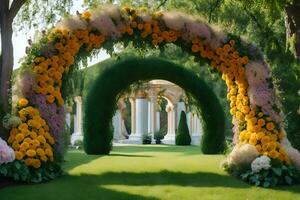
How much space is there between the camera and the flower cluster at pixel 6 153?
9.73m

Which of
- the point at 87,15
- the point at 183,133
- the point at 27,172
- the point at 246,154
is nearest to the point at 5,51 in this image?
the point at 87,15

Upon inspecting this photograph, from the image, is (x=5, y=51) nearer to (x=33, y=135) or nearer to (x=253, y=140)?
(x=33, y=135)

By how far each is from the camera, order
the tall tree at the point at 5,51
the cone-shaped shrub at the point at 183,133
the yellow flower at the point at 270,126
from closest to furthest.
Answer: the yellow flower at the point at 270,126
the tall tree at the point at 5,51
the cone-shaped shrub at the point at 183,133

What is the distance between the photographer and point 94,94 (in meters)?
17.4

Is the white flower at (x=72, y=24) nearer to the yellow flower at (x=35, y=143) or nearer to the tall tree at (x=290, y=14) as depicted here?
the yellow flower at (x=35, y=143)

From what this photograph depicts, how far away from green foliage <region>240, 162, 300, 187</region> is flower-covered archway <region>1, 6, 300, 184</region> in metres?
0.04

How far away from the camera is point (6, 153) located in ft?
32.1

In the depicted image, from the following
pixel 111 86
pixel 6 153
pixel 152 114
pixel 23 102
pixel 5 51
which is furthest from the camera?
pixel 152 114

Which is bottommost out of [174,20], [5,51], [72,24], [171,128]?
[171,128]

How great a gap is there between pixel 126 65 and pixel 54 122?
6346 millimetres

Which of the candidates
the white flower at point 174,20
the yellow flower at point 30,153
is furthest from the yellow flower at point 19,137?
the white flower at point 174,20

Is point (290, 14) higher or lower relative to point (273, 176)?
higher

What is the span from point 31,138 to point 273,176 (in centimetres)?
480

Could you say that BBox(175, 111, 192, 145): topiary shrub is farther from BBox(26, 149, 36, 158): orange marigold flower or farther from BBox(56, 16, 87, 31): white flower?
BBox(26, 149, 36, 158): orange marigold flower
